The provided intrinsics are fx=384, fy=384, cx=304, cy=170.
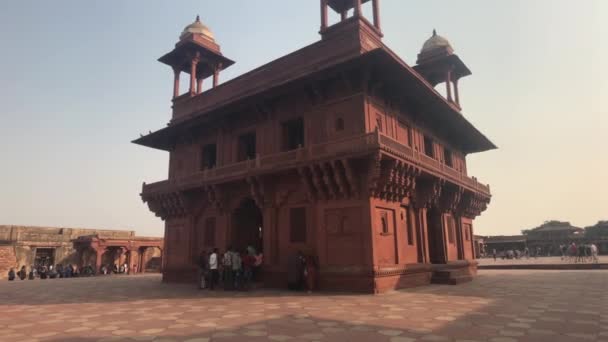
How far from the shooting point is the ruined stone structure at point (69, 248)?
32.2m

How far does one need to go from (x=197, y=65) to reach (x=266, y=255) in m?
12.9

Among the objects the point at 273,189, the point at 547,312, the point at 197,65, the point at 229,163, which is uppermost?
the point at 197,65

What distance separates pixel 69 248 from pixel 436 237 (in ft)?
114

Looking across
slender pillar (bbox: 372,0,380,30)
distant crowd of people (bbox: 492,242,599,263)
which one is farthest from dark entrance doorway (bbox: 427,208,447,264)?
distant crowd of people (bbox: 492,242,599,263)

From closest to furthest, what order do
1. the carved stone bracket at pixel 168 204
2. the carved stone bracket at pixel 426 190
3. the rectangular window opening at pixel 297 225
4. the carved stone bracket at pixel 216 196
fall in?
the rectangular window opening at pixel 297 225, the carved stone bracket at pixel 426 190, the carved stone bracket at pixel 216 196, the carved stone bracket at pixel 168 204

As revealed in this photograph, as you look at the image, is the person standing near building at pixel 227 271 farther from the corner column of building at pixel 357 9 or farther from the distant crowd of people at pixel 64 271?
the distant crowd of people at pixel 64 271

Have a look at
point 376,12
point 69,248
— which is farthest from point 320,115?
point 69,248

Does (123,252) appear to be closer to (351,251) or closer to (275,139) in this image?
(275,139)

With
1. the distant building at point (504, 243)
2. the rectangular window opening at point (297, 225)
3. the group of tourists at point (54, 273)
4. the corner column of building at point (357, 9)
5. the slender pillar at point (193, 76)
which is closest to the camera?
the rectangular window opening at point (297, 225)

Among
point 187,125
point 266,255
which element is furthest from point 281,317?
point 187,125

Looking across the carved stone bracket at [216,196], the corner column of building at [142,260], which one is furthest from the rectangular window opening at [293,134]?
the corner column of building at [142,260]

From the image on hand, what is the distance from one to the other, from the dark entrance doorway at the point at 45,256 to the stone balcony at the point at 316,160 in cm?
2362

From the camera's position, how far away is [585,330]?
6098 mm

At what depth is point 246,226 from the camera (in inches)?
690
